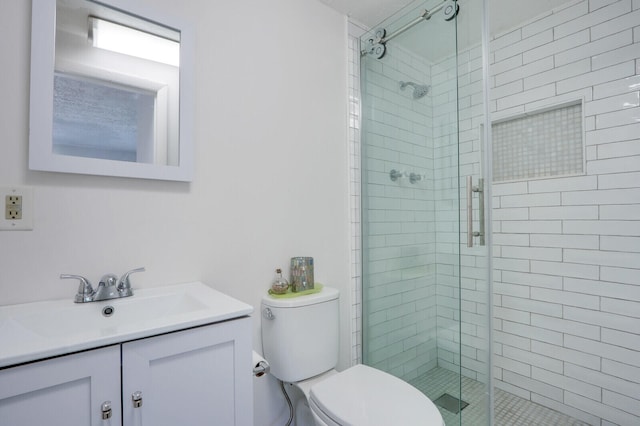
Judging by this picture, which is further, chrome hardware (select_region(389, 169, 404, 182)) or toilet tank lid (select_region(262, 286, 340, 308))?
chrome hardware (select_region(389, 169, 404, 182))

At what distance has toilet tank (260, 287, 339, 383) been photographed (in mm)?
1384

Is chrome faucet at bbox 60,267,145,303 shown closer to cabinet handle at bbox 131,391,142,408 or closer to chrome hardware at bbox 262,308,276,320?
cabinet handle at bbox 131,391,142,408

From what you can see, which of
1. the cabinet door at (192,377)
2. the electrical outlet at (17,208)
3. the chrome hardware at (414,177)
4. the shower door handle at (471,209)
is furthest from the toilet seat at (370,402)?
the electrical outlet at (17,208)

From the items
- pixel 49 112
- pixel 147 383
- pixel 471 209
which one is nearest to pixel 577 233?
pixel 471 209

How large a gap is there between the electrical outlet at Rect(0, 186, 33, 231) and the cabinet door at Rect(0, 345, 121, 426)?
0.55m

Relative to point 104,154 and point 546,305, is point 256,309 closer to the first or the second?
point 104,154

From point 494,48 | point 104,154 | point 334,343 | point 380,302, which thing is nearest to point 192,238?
point 104,154

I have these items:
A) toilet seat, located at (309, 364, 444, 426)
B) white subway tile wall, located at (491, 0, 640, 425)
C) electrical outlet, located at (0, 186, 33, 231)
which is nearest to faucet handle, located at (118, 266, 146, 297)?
electrical outlet, located at (0, 186, 33, 231)

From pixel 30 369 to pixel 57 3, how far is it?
1.13 metres

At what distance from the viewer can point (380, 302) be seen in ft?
6.09

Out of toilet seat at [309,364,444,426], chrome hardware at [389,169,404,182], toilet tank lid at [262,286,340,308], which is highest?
chrome hardware at [389,169,404,182]

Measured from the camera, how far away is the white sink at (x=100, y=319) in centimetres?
68

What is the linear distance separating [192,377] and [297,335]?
0.60 m

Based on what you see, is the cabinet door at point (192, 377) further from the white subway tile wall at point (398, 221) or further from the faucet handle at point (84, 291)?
the white subway tile wall at point (398, 221)
